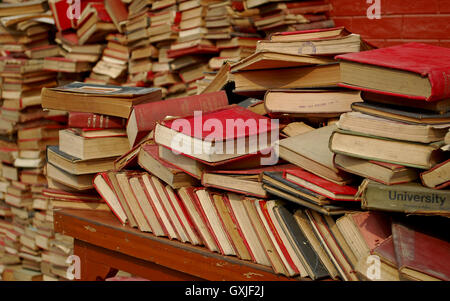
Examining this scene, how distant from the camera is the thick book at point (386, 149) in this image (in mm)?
1261

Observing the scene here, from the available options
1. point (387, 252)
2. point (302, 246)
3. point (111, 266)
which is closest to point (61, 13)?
point (111, 266)

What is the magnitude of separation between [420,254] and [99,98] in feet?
4.19

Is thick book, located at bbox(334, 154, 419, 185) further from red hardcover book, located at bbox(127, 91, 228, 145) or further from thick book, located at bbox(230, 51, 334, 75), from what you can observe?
red hardcover book, located at bbox(127, 91, 228, 145)

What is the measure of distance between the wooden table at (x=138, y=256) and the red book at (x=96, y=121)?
334mm

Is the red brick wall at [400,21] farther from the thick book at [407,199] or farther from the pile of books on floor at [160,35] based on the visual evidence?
the thick book at [407,199]

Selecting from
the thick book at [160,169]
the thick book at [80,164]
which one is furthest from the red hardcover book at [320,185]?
the thick book at [80,164]

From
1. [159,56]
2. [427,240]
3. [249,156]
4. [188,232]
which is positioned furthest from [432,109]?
[159,56]

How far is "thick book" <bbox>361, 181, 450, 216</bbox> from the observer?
123 cm

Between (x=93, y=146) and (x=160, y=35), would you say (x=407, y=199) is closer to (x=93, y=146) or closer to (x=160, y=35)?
(x=93, y=146)

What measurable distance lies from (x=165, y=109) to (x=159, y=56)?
83.0 inches

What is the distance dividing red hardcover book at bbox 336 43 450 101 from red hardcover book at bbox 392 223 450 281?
12.6 inches

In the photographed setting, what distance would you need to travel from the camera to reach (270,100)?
179cm

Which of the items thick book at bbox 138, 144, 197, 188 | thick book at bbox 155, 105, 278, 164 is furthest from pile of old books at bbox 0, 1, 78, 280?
thick book at bbox 155, 105, 278, 164

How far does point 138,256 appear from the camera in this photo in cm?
192
